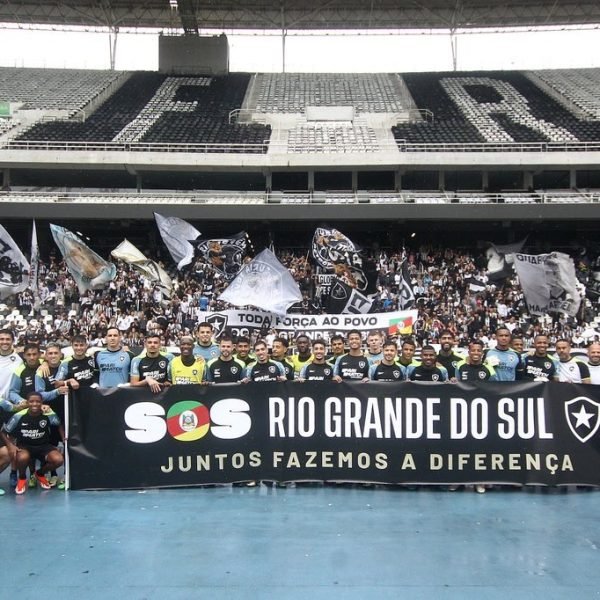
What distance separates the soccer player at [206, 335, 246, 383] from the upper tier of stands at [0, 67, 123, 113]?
95.8ft

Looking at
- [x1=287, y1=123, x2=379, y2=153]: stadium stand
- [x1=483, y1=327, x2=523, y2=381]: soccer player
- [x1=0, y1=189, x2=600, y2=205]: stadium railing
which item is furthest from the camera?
[x1=287, y1=123, x2=379, y2=153]: stadium stand

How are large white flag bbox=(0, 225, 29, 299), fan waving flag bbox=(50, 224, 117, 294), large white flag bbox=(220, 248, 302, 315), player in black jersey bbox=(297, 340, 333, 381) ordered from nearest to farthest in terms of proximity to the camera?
player in black jersey bbox=(297, 340, 333, 381) < large white flag bbox=(220, 248, 302, 315) < large white flag bbox=(0, 225, 29, 299) < fan waving flag bbox=(50, 224, 117, 294)

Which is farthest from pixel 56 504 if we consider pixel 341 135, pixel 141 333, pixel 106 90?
pixel 106 90

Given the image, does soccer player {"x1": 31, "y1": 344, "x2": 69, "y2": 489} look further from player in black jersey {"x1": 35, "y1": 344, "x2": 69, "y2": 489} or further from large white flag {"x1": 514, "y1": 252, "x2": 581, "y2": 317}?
large white flag {"x1": 514, "y1": 252, "x2": 581, "y2": 317}

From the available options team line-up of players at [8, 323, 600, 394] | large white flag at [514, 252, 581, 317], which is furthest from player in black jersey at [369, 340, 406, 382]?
large white flag at [514, 252, 581, 317]

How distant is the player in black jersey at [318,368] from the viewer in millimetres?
8031

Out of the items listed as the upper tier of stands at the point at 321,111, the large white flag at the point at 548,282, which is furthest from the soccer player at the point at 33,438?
the upper tier of stands at the point at 321,111

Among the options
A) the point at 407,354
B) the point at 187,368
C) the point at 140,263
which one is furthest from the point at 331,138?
the point at 187,368

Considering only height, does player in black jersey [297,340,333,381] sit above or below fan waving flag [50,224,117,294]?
below

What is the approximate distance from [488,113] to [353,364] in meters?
28.6

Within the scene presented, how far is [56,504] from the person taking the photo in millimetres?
6828

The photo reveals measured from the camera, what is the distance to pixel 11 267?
1706cm

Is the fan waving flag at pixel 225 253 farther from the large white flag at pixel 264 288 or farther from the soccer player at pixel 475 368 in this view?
the soccer player at pixel 475 368

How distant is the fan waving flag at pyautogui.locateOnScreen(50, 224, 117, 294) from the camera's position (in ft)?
60.1
